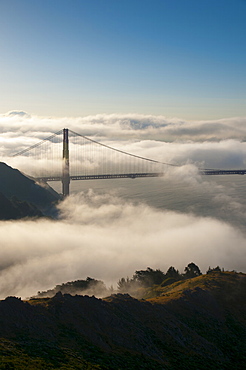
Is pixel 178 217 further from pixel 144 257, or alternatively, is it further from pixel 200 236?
pixel 144 257

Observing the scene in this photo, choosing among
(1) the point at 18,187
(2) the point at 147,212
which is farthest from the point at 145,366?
(2) the point at 147,212

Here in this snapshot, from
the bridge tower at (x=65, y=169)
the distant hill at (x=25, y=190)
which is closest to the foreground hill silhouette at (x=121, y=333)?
the bridge tower at (x=65, y=169)

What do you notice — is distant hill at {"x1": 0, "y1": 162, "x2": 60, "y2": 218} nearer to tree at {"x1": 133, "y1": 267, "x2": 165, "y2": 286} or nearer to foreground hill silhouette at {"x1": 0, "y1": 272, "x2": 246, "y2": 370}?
tree at {"x1": 133, "y1": 267, "x2": 165, "y2": 286}

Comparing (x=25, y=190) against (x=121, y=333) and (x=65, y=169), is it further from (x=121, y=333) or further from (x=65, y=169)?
(x=121, y=333)

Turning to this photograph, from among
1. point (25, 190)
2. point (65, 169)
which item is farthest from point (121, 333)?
point (25, 190)

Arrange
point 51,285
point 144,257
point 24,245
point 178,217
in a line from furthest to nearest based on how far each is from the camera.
→ point 178,217 → point 24,245 → point 144,257 → point 51,285

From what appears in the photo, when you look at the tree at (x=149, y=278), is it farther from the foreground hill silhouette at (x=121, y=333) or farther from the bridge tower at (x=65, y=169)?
the bridge tower at (x=65, y=169)
